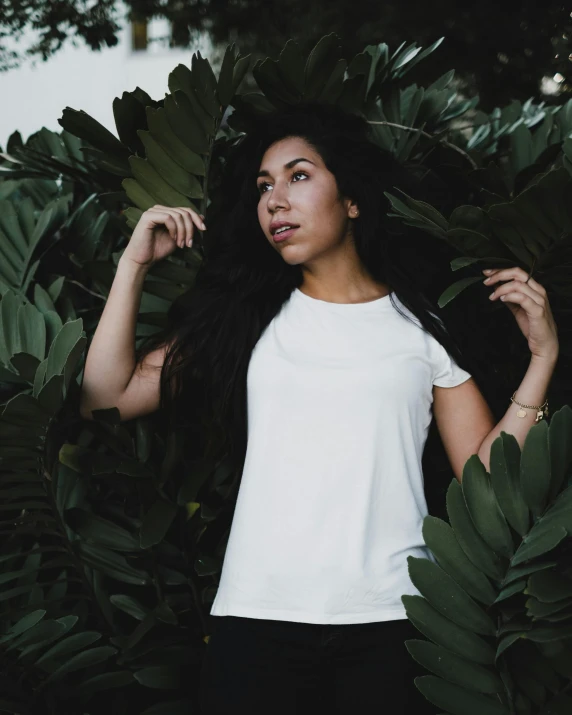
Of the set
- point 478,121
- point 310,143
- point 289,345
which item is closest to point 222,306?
point 289,345

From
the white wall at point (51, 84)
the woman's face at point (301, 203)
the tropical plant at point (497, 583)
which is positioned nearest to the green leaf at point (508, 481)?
the tropical plant at point (497, 583)

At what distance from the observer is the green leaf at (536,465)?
3.28ft

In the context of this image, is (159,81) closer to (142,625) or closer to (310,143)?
(310,143)

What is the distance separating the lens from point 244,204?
4.88ft

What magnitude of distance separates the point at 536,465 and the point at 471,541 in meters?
0.13

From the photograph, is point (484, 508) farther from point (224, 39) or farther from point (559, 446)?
point (224, 39)

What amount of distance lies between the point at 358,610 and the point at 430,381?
368 mm

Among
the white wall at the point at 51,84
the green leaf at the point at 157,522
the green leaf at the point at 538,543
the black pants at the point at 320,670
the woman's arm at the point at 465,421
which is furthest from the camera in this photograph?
the white wall at the point at 51,84

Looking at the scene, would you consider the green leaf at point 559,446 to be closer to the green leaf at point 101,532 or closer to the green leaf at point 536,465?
the green leaf at point 536,465

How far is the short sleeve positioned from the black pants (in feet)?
1.21

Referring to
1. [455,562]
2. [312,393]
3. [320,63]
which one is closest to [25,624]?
[312,393]

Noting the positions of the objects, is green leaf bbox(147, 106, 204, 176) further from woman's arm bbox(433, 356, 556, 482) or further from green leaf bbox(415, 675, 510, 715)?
green leaf bbox(415, 675, 510, 715)

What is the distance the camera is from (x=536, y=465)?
3.28ft

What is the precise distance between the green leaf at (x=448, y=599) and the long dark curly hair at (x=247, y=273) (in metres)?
0.37
